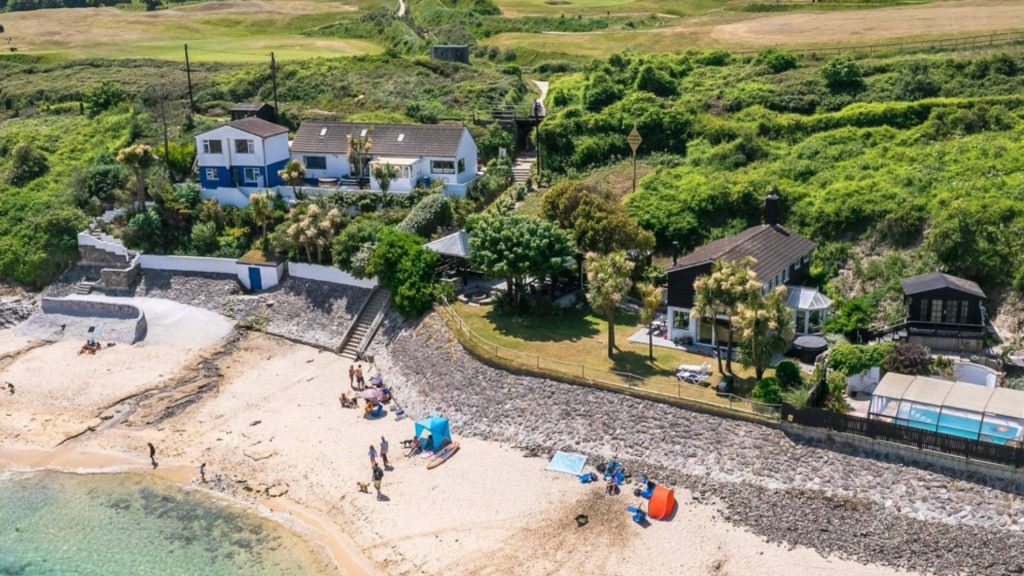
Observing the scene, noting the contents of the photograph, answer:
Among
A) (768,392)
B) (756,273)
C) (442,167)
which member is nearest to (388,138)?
(442,167)

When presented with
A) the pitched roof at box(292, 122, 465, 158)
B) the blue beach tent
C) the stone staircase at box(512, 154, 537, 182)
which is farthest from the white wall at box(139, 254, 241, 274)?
the blue beach tent

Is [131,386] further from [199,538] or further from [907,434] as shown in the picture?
[907,434]

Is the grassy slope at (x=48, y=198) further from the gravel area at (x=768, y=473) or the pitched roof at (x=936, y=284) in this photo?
the pitched roof at (x=936, y=284)

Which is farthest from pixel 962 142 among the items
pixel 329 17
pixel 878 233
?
pixel 329 17

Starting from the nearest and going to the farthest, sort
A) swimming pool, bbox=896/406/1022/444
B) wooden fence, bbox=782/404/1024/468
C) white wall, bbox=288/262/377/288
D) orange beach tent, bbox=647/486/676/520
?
wooden fence, bbox=782/404/1024/468, swimming pool, bbox=896/406/1022/444, orange beach tent, bbox=647/486/676/520, white wall, bbox=288/262/377/288

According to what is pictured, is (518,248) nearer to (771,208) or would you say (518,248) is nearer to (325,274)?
(771,208)

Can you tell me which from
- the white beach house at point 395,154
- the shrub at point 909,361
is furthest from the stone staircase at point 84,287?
the shrub at point 909,361

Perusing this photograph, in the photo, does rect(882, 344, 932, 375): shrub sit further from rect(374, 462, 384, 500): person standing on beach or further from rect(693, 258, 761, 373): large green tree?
rect(374, 462, 384, 500): person standing on beach
